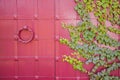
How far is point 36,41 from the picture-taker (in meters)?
3.35

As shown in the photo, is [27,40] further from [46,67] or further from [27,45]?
[46,67]

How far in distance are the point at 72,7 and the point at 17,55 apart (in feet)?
3.02

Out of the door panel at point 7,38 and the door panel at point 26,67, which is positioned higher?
the door panel at point 7,38

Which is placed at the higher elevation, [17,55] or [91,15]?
[91,15]

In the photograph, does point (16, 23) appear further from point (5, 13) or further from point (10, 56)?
point (10, 56)

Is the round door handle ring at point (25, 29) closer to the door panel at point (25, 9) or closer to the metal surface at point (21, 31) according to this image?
the metal surface at point (21, 31)

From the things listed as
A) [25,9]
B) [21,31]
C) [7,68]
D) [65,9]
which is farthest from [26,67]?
[65,9]

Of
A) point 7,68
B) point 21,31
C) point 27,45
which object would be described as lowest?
point 7,68

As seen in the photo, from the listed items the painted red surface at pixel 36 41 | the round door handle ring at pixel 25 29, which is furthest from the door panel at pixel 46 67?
the round door handle ring at pixel 25 29

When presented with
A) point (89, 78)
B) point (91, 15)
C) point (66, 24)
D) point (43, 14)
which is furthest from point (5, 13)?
point (89, 78)

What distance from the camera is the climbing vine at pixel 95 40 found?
3.24 meters

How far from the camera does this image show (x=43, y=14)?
130 inches

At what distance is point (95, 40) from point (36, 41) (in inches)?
29.1

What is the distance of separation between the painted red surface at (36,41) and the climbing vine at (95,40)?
74 millimetres
